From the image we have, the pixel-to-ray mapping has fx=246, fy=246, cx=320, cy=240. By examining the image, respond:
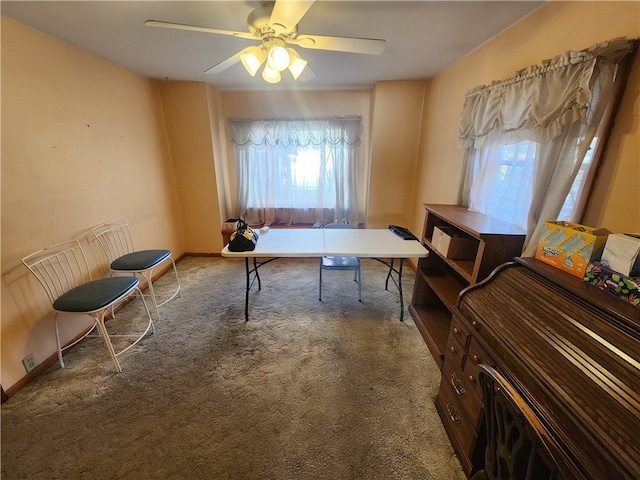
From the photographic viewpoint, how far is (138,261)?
2.20 metres

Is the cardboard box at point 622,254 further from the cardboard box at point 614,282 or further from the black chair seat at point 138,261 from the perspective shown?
the black chair seat at point 138,261

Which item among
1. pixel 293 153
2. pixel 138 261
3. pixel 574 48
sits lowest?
pixel 138 261

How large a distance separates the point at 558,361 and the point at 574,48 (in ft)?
5.14

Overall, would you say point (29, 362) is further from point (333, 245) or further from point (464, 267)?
point (464, 267)

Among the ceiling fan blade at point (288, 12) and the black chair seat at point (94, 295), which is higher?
the ceiling fan blade at point (288, 12)

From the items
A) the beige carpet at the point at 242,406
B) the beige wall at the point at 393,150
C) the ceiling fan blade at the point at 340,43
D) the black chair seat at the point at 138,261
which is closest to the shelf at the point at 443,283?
the beige carpet at the point at 242,406

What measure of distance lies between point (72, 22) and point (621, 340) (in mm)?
3219

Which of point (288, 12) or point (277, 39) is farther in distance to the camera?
point (277, 39)

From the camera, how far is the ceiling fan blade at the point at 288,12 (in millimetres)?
1091

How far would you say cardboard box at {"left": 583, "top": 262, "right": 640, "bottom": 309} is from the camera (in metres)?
0.83

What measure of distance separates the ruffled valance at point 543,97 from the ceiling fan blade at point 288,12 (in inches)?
49.4

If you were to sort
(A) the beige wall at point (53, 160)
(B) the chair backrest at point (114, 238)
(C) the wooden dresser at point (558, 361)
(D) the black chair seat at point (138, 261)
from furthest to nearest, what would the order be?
(B) the chair backrest at point (114, 238) < (D) the black chair seat at point (138, 261) < (A) the beige wall at point (53, 160) < (C) the wooden dresser at point (558, 361)

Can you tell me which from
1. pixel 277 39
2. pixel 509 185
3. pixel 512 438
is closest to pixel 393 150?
pixel 509 185

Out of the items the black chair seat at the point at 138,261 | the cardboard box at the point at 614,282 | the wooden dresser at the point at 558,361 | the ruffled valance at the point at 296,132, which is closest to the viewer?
the wooden dresser at the point at 558,361
